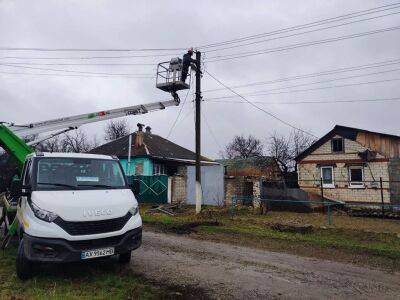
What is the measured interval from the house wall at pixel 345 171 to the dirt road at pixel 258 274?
581 inches

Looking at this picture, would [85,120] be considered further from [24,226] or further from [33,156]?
[24,226]

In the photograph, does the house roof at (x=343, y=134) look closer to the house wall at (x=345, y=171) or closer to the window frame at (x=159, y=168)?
the house wall at (x=345, y=171)

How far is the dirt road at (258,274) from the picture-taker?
613cm

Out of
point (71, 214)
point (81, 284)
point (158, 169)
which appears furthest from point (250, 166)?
point (71, 214)

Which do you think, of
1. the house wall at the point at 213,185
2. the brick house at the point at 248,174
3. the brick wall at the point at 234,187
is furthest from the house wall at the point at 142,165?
the brick wall at the point at 234,187

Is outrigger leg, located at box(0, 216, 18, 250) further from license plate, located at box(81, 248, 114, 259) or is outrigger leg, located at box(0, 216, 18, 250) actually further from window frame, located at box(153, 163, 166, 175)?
window frame, located at box(153, 163, 166, 175)

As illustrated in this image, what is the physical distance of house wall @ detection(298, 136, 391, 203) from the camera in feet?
75.0

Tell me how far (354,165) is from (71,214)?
21332 mm

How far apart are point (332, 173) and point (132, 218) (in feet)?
67.1

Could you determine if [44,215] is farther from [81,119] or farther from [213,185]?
[213,185]

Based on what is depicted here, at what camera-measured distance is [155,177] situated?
2355 cm

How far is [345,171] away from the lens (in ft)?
79.3

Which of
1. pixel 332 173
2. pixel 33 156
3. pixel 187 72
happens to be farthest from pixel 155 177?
pixel 33 156

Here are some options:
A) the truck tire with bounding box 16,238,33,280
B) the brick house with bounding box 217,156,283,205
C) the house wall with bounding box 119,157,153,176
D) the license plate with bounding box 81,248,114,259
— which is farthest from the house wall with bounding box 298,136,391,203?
the truck tire with bounding box 16,238,33,280
